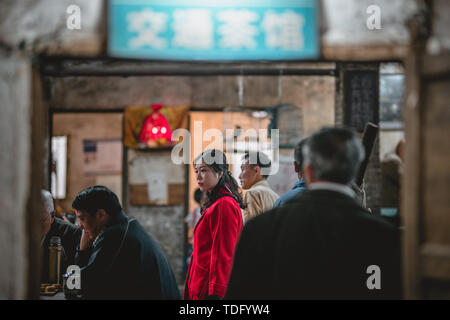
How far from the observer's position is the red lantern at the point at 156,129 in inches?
332

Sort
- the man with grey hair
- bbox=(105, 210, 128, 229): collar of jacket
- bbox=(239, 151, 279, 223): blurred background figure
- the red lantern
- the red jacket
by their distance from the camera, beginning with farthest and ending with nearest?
the red lantern < bbox=(239, 151, 279, 223): blurred background figure < the man with grey hair < the red jacket < bbox=(105, 210, 128, 229): collar of jacket

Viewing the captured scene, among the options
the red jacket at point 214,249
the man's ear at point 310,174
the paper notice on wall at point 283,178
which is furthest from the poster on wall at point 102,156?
the man's ear at point 310,174

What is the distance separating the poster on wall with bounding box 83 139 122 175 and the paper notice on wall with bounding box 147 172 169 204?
65cm

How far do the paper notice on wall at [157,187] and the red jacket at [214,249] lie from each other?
4.30 meters

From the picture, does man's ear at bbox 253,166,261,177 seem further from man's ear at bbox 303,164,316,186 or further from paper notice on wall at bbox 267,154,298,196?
man's ear at bbox 303,164,316,186

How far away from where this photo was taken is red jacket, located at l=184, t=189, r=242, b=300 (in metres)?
4.40

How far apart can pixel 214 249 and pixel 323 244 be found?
207 centimetres

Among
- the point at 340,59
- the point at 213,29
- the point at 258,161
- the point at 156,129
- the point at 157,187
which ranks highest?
the point at 213,29

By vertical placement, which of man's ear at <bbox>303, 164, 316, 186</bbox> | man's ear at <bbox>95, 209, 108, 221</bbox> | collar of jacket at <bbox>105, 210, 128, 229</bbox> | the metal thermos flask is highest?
man's ear at <bbox>303, 164, 316, 186</bbox>

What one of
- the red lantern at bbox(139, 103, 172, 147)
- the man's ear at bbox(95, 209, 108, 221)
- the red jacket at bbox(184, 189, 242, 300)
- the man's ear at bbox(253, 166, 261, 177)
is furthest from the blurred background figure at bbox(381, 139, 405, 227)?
the man's ear at bbox(95, 209, 108, 221)

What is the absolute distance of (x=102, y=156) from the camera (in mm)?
8977

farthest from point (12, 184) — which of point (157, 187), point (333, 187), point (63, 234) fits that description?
point (157, 187)

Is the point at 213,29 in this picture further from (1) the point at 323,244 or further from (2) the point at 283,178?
(2) the point at 283,178
